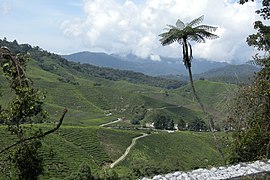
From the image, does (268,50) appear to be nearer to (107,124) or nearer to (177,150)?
(177,150)

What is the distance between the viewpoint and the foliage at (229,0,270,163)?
12445mm

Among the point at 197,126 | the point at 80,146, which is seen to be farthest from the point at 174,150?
the point at 197,126

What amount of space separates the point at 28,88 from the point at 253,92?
898 centimetres

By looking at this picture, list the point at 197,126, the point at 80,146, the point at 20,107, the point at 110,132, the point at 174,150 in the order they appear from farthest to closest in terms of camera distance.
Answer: the point at 197,126 < the point at 110,132 < the point at 174,150 < the point at 80,146 < the point at 20,107

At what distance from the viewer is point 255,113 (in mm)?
13180

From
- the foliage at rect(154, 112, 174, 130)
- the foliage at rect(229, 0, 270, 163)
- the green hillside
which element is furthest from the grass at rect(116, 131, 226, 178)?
the foliage at rect(229, 0, 270, 163)

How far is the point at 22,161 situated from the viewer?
6.98 meters

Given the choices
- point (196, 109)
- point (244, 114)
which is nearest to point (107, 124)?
point (196, 109)

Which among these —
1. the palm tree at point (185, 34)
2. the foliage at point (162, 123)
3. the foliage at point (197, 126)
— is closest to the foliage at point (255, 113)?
the palm tree at point (185, 34)

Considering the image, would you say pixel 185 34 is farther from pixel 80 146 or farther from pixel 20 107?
pixel 80 146

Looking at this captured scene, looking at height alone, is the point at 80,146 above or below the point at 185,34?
below

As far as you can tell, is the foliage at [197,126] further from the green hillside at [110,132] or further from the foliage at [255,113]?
the foliage at [255,113]

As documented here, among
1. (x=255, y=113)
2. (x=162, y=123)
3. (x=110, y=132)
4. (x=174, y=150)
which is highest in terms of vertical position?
(x=255, y=113)

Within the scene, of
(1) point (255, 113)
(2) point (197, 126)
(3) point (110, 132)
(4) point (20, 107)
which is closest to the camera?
(4) point (20, 107)
